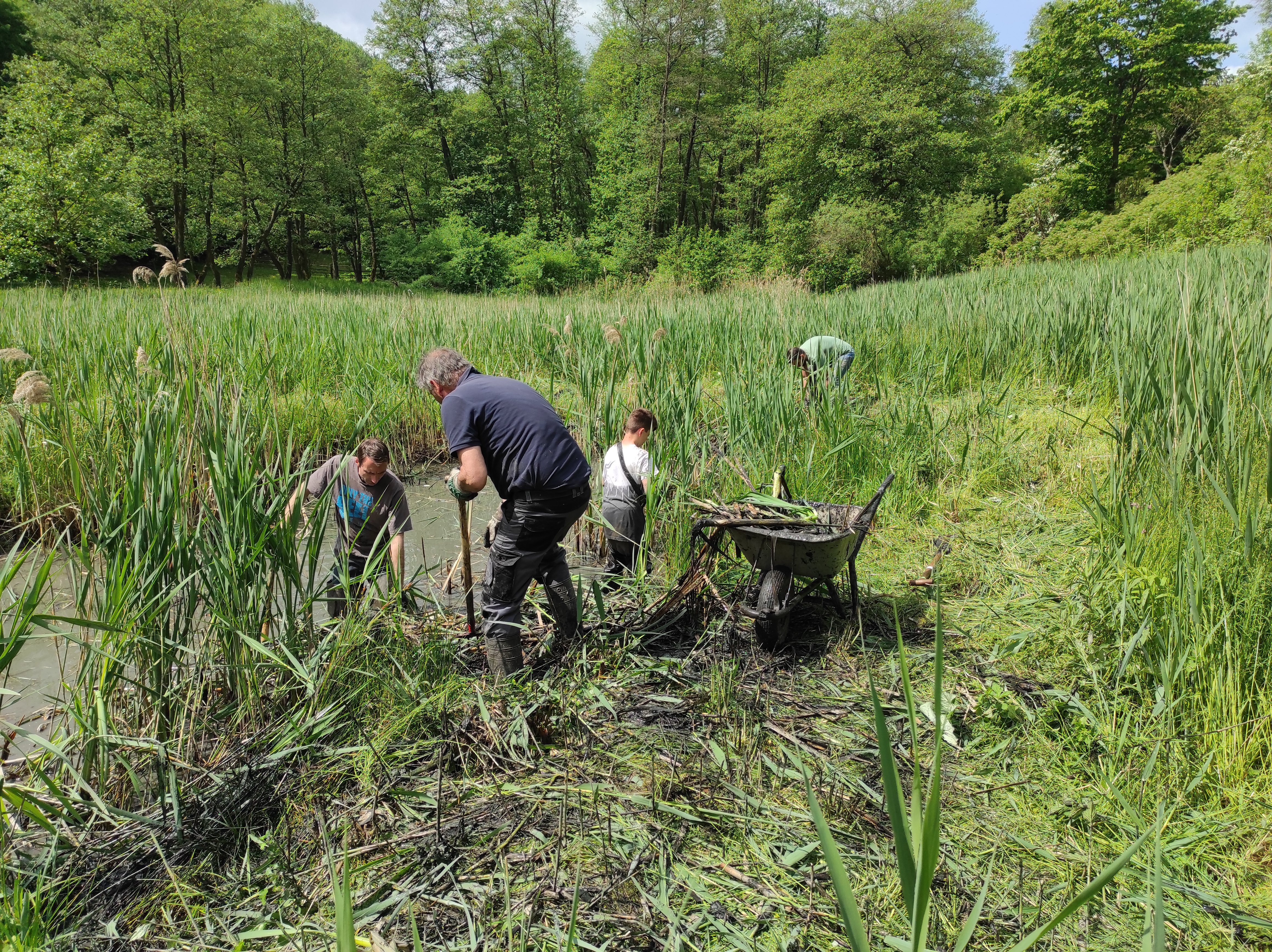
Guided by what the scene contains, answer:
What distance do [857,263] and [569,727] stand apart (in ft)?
80.0

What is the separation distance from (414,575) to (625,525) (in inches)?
62.3

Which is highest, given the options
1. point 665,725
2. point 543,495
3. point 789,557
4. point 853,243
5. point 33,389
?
point 853,243

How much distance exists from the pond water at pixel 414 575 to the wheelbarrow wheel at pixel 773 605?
1.43 meters

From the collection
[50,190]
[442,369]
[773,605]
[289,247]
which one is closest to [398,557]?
[442,369]

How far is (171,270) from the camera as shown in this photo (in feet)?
8.55

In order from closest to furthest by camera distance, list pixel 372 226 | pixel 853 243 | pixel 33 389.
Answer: pixel 33 389, pixel 853 243, pixel 372 226

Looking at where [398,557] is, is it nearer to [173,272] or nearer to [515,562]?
[515,562]

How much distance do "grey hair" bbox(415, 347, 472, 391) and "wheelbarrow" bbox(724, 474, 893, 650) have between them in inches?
60.6

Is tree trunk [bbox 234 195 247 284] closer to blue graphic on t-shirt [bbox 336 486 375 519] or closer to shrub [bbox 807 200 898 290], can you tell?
shrub [bbox 807 200 898 290]

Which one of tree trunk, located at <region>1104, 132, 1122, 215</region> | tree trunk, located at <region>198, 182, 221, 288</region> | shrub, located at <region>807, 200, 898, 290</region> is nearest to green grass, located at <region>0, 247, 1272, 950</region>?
shrub, located at <region>807, 200, 898, 290</region>

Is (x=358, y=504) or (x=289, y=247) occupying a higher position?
(x=289, y=247)

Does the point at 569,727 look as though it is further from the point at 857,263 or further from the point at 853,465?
the point at 857,263

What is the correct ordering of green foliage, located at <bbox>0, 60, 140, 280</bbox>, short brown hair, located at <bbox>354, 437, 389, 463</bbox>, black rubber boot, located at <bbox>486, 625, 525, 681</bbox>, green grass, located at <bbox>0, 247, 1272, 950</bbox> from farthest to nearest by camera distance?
green foliage, located at <bbox>0, 60, 140, 280</bbox>
short brown hair, located at <bbox>354, 437, 389, 463</bbox>
black rubber boot, located at <bbox>486, 625, 525, 681</bbox>
green grass, located at <bbox>0, 247, 1272, 950</bbox>

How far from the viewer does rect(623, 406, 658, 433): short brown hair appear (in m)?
4.39
